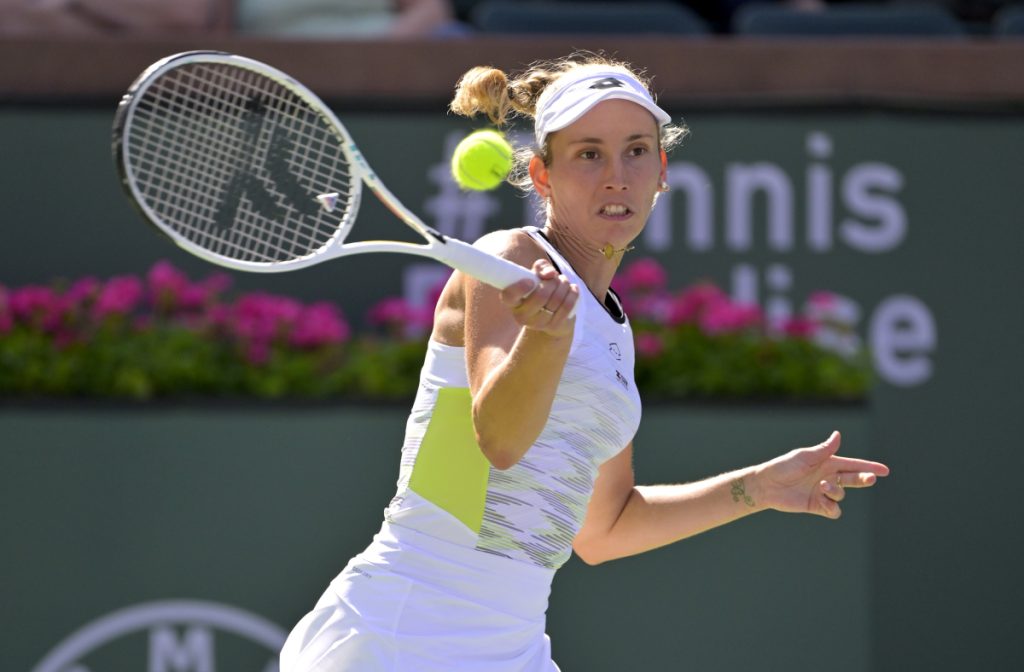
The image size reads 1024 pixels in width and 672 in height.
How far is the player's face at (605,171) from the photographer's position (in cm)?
234

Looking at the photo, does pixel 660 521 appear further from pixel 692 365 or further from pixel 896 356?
pixel 896 356

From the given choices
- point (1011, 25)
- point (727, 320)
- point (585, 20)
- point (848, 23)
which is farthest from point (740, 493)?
point (1011, 25)

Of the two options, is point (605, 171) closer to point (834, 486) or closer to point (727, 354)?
point (834, 486)

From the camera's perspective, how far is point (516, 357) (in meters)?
2.04

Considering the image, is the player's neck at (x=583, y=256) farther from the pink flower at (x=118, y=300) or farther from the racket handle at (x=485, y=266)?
the pink flower at (x=118, y=300)

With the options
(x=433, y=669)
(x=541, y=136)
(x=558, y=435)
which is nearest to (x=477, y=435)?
A: (x=558, y=435)

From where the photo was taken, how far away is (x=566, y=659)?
4402 mm

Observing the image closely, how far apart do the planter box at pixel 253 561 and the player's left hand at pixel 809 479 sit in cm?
179

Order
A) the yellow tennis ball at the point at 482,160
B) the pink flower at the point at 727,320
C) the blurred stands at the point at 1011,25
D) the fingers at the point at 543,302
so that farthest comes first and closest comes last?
the blurred stands at the point at 1011,25 < the pink flower at the point at 727,320 < the yellow tennis ball at the point at 482,160 < the fingers at the point at 543,302

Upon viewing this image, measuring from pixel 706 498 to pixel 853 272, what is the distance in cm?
267

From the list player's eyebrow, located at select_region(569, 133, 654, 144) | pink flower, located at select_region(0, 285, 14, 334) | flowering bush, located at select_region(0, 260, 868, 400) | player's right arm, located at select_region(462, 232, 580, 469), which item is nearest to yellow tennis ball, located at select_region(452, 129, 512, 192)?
player's eyebrow, located at select_region(569, 133, 654, 144)

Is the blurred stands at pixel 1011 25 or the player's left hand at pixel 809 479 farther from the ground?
the blurred stands at pixel 1011 25

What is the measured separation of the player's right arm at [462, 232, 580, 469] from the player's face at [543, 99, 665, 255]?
22cm

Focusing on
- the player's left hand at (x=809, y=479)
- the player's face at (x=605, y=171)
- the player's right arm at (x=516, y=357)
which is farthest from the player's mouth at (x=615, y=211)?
the player's left hand at (x=809, y=479)
